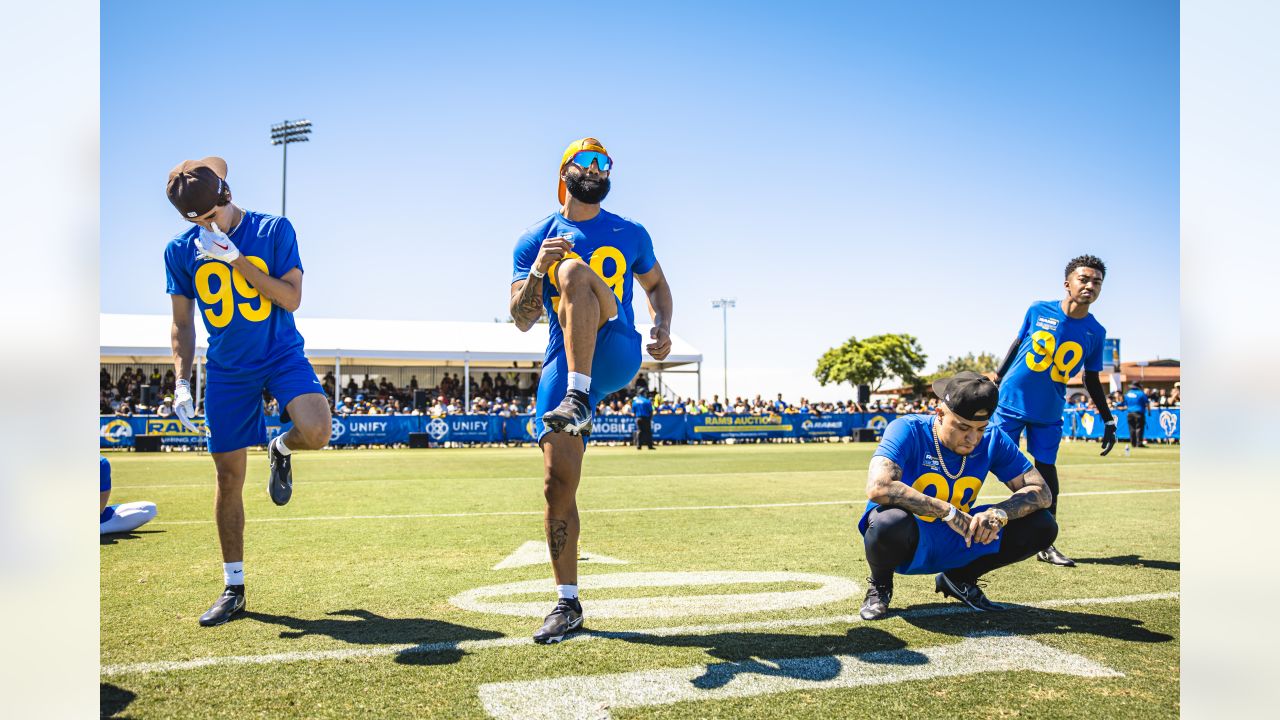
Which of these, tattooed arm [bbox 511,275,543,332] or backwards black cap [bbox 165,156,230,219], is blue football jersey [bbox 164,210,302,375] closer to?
backwards black cap [bbox 165,156,230,219]

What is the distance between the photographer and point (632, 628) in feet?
13.6

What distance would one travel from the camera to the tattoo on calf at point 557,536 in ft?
13.9

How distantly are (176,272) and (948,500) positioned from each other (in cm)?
434

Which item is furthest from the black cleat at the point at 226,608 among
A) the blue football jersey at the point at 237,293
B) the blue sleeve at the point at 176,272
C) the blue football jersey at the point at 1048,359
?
the blue football jersey at the point at 1048,359

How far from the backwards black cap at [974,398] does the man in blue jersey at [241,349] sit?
10.7ft

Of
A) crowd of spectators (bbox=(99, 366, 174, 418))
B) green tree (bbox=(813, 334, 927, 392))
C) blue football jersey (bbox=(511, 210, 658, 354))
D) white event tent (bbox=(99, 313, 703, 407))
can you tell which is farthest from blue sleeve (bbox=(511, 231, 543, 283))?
green tree (bbox=(813, 334, 927, 392))

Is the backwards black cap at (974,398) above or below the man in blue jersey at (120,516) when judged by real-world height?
above

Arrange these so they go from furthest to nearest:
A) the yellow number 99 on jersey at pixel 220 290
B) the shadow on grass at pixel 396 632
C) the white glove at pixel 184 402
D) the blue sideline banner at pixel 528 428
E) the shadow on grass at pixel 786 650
→ the blue sideline banner at pixel 528 428, the white glove at pixel 184 402, the yellow number 99 on jersey at pixel 220 290, the shadow on grass at pixel 396 632, the shadow on grass at pixel 786 650

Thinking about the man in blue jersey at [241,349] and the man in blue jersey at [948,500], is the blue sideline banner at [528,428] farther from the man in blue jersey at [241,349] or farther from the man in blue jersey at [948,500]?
the man in blue jersey at [948,500]

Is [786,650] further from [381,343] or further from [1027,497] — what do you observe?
[381,343]

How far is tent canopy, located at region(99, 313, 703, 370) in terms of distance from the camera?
33938 mm

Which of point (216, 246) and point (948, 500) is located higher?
point (216, 246)

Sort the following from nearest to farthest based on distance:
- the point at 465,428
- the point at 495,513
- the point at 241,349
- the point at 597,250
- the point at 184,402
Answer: the point at 597,250 → the point at 241,349 → the point at 184,402 → the point at 495,513 → the point at 465,428

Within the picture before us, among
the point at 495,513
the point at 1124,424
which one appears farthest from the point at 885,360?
the point at 495,513
